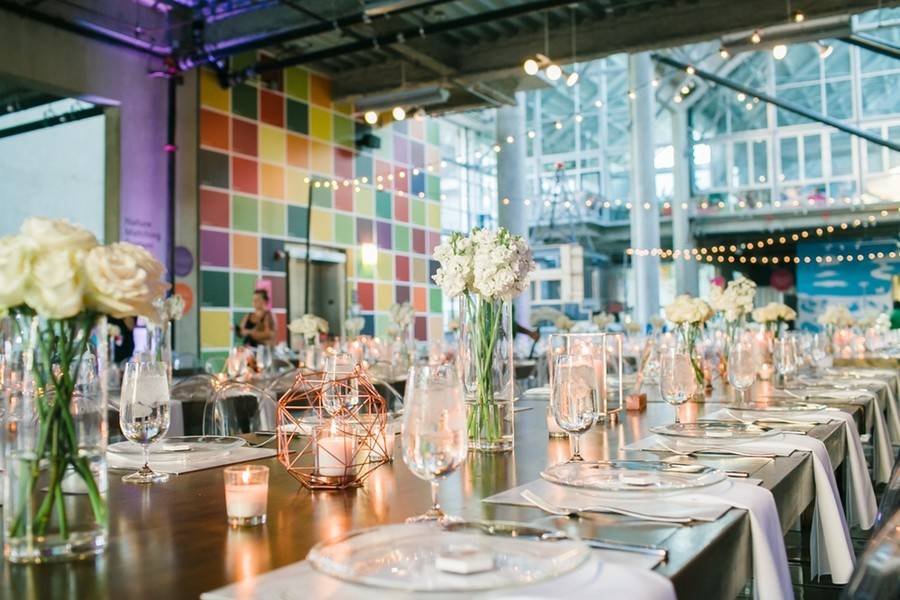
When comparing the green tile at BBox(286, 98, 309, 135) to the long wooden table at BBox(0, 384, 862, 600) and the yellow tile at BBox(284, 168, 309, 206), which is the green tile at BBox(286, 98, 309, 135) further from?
the long wooden table at BBox(0, 384, 862, 600)

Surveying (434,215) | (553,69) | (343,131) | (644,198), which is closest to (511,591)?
(553,69)

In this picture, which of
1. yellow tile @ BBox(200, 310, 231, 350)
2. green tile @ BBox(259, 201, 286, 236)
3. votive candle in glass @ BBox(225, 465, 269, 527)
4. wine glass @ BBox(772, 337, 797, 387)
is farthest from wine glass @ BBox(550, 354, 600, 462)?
green tile @ BBox(259, 201, 286, 236)

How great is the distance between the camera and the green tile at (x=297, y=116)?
429 inches

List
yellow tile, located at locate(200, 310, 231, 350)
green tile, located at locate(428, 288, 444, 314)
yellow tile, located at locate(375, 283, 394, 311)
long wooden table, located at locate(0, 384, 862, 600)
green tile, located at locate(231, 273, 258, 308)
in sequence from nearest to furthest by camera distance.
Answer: long wooden table, located at locate(0, 384, 862, 600) → yellow tile, located at locate(200, 310, 231, 350) → green tile, located at locate(231, 273, 258, 308) → yellow tile, located at locate(375, 283, 394, 311) → green tile, located at locate(428, 288, 444, 314)

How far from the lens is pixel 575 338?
84.7 inches

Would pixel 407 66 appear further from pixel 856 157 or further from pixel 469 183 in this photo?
pixel 856 157

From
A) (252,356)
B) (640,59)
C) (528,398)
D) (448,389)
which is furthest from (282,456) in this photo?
(640,59)

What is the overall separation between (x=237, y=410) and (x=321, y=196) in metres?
8.22

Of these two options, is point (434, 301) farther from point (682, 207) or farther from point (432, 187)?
point (682, 207)

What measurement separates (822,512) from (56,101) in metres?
8.65

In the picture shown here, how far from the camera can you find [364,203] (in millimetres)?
12086

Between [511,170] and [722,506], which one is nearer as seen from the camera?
[722,506]

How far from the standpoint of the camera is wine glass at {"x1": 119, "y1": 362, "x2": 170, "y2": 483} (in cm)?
154

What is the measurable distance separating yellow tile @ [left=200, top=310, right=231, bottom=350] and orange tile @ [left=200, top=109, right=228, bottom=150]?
1.83 meters
